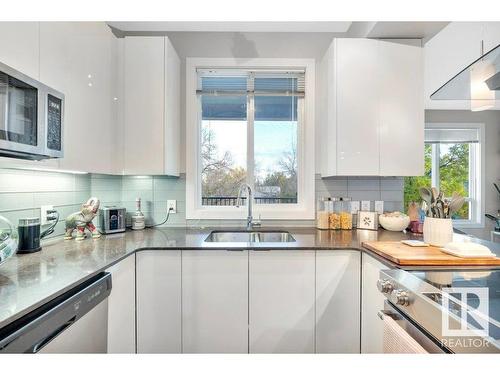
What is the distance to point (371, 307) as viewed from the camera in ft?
4.75

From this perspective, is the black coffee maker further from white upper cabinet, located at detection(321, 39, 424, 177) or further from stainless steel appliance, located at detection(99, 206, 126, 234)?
white upper cabinet, located at detection(321, 39, 424, 177)

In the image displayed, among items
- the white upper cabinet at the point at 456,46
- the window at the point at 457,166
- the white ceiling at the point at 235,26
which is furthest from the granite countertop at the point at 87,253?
the window at the point at 457,166

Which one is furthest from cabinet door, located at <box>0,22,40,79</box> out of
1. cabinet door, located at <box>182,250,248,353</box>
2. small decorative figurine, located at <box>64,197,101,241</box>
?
cabinet door, located at <box>182,250,248,353</box>

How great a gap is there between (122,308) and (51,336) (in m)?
0.57

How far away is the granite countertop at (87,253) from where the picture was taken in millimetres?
837

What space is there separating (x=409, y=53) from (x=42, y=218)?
107 inches

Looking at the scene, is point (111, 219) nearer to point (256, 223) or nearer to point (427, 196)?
point (256, 223)

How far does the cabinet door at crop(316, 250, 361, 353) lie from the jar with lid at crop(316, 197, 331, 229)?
0.58 metres

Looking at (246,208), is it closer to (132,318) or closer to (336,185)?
(336,185)

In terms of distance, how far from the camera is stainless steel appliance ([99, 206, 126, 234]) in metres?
1.91

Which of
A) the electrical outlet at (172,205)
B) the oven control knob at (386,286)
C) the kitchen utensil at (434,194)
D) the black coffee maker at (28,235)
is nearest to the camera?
the oven control knob at (386,286)

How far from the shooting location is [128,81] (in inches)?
76.1

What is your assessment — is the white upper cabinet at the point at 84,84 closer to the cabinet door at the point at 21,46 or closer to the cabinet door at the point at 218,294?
the cabinet door at the point at 21,46

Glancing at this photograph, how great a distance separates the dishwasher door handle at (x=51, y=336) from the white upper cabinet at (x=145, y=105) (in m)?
1.18
